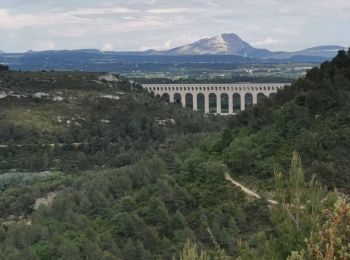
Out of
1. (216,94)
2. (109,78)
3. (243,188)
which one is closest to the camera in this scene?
(243,188)

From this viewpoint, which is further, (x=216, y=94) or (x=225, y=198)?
(x=216, y=94)

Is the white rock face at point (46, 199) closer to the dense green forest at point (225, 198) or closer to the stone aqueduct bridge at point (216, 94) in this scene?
the dense green forest at point (225, 198)

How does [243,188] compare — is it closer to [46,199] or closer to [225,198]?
[225,198]

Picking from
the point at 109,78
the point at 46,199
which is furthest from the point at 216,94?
the point at 46,199

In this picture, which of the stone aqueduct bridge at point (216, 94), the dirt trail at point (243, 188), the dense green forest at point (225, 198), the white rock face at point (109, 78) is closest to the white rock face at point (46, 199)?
the dense green forest at point (225, 198)

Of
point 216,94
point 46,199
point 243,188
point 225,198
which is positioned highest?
point 243,188

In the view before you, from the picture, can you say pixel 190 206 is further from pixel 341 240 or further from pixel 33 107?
pixel 33 107

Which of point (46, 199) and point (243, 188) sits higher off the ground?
point (243, 188)

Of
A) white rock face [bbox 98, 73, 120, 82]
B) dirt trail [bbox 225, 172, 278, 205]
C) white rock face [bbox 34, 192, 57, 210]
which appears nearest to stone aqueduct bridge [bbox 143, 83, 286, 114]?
white rock face [bbox 98, 73, 120, 82]

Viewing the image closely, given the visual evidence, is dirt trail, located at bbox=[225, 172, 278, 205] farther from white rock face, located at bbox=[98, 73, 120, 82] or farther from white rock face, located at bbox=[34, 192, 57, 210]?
white rock face, located at bbox=[98, 73, 120, 82]
